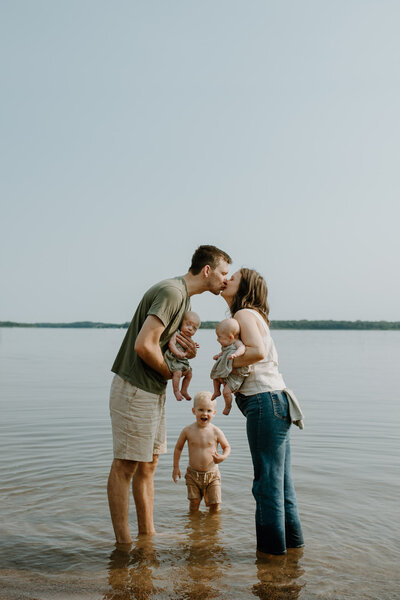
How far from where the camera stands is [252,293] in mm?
4898

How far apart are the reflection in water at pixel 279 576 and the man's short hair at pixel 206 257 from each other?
2.36 m

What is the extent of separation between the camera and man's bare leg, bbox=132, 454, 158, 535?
5.36 m

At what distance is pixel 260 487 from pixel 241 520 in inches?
63.5

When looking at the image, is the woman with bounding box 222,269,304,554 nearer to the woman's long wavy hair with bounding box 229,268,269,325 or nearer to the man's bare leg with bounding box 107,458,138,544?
the woman's long wavy hair with bounding box 229,268,269,325

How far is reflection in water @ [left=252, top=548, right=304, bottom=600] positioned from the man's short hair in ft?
7.73

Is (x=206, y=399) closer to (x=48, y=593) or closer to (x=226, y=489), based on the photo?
(x=226, y=489)

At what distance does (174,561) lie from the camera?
4.94 meters

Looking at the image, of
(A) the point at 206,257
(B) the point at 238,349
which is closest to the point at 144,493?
(B) the point at 238,349

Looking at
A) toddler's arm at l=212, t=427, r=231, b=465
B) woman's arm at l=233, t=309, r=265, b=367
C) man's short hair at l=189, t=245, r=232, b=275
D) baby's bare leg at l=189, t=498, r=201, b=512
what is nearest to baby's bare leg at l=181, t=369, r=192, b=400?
woman's arm at l=233, t=309, r=265, b=367

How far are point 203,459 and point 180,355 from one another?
1851 mm

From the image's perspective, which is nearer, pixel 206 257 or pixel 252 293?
pixel 252 293

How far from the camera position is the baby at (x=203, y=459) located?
252 inches

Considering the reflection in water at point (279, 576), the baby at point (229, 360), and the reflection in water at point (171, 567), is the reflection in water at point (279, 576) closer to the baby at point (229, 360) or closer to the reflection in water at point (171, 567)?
the reflection in water at point (171, 567)

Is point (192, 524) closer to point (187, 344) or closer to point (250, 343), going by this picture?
point (187, 344)
